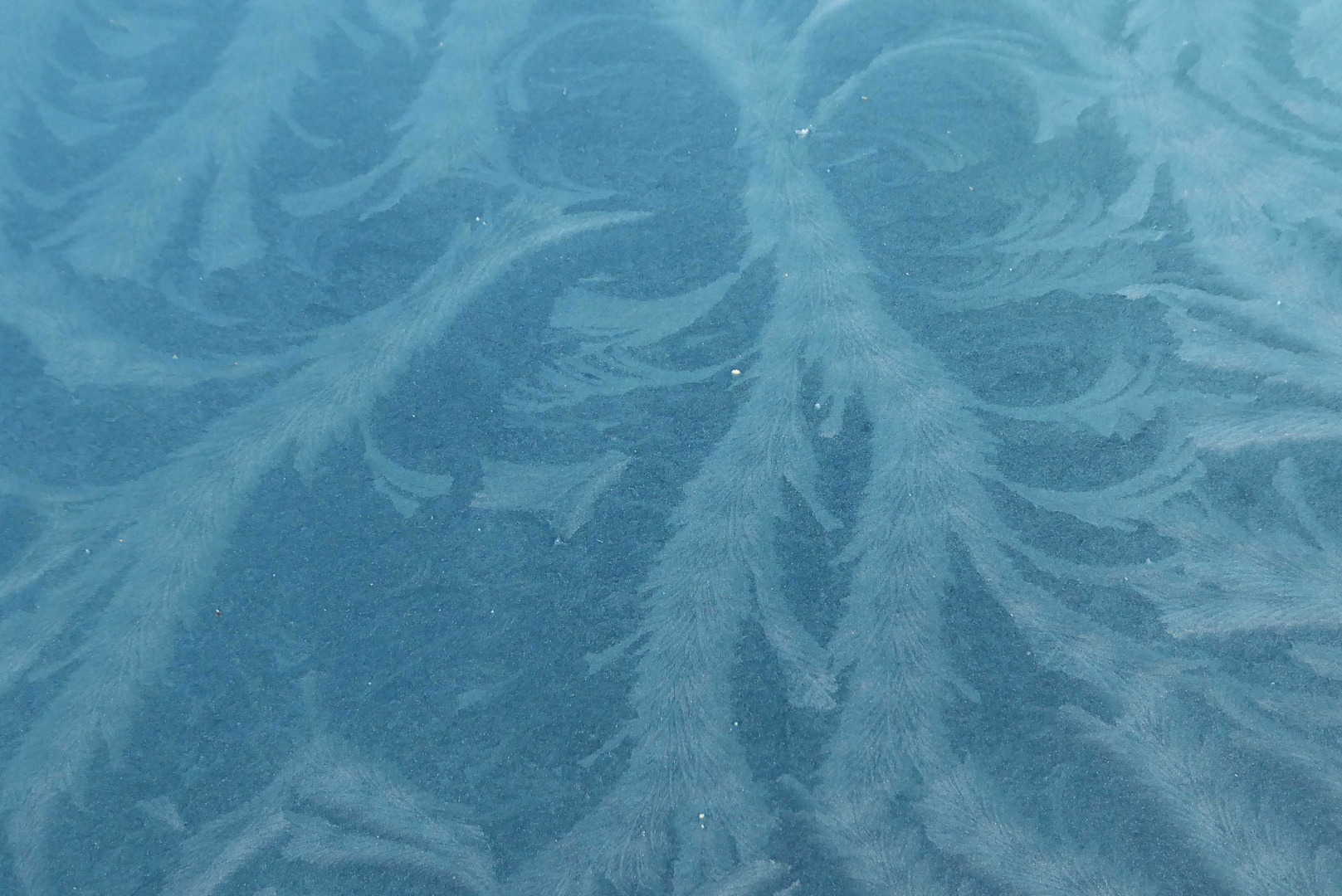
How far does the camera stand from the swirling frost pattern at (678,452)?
84 centimetres

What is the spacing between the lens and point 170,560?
0.96 m

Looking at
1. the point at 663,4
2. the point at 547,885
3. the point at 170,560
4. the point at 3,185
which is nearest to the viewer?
the point at 547,885

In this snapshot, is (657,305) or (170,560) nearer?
(170,560)

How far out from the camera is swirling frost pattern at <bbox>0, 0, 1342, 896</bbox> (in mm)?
844

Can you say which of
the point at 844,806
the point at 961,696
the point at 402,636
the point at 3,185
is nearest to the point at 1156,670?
the point at 961,696

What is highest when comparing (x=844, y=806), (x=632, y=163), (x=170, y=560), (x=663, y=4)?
(x=663, y=4)

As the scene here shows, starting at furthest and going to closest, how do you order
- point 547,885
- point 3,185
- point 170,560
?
point 3,185
point 170,560
point 547,885

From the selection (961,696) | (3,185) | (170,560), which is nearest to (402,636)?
(170,560)

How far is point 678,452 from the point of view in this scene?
0.99 m

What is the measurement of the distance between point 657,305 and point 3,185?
39.3 inches

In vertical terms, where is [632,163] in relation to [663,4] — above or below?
below

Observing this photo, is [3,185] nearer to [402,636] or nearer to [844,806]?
[402,636]

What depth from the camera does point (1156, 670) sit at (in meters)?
0.87

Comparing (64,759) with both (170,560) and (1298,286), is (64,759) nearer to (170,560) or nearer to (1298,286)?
(170,560)
